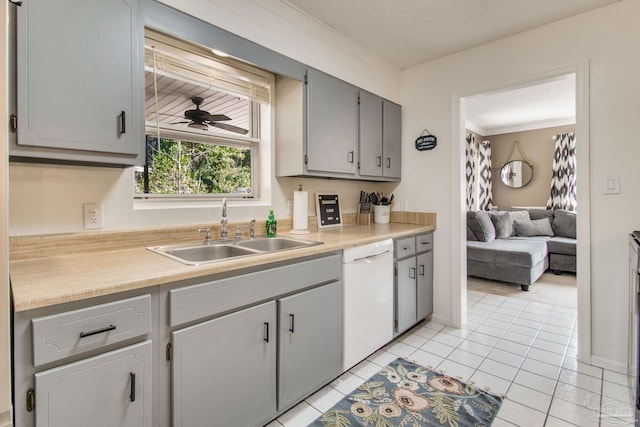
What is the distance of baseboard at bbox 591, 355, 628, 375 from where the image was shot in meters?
2.04

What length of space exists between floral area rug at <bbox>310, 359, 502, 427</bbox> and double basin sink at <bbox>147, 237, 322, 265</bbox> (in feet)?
2.94

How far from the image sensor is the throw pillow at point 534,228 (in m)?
4.93

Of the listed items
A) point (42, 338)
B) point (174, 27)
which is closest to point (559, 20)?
point (174, 27)

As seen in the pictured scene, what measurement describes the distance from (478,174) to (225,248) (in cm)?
542

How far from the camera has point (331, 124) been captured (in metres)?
2.35

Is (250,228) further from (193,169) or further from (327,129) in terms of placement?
(327,129)

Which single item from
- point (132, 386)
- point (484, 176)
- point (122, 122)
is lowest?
point (132, 386)

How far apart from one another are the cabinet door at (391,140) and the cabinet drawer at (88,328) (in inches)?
88.9

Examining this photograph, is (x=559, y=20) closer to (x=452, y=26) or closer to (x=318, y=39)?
(x=452, y=26)

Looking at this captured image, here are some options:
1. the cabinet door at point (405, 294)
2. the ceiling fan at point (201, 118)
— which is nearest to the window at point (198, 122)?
the ceiling fan at point (201, 118)

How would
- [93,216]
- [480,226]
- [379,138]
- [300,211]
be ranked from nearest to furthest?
1. [93,216]
2. [300,211]
3. [379,138]
4. [480,226]

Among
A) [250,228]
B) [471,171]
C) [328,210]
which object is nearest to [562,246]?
[471,171]

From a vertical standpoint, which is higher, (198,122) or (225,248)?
(198,122)

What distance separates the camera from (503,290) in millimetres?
3877
